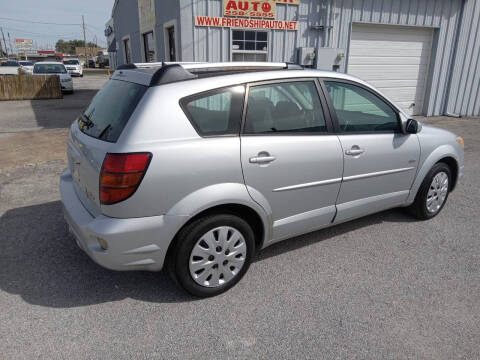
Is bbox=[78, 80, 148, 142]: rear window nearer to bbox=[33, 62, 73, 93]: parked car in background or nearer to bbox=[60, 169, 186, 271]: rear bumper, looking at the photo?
bbox=[60, 169, 186, 271]: rear bumper

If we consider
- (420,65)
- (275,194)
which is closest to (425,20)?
(420,65)

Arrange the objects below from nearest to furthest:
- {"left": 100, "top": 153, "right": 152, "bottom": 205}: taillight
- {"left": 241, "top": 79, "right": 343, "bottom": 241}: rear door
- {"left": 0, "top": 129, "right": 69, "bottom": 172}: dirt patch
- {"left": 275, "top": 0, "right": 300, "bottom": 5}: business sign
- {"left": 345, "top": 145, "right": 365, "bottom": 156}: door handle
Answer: {"left": 100, "top": 153, "right": 152, "bottom": 205}: taillight → {"left": 241, "top": 79, "right": 343, "bottom": 241}: rear door → {"left": 345, "top": 145, "right": 365, "bottom": 156}: door handle → {"left": 0, "top": 129, "right": 69, "bottom": 172}: dirt patch → {"left": 275, "top": 0, "right": 300, "bottom": 5}: business sign

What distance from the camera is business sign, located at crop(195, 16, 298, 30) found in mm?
8273

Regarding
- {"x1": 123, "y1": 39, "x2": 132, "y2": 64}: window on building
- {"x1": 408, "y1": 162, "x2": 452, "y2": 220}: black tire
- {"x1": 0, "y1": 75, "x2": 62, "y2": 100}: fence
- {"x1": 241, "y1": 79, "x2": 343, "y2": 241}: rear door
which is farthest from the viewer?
{"x1": 123, "y1": 39, "x2": 132, "y2": 64}: window on building

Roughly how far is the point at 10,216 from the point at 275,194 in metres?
3.25

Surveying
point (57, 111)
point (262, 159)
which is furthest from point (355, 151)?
point (57, 111)

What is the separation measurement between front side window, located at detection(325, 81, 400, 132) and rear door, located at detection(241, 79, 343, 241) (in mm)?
195

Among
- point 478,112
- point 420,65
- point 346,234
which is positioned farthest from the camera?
point 478,112

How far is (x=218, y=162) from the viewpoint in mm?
2602

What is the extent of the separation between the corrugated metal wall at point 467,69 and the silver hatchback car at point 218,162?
378 inches

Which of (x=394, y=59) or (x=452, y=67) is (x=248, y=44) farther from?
(x=452, y=67)

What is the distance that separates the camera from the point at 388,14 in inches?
393

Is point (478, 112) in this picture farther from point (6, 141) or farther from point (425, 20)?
point (6, 141)

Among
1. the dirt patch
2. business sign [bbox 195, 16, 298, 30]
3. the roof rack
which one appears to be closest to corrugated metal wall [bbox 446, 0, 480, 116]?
business sign [bbox 195, 16, 298, 30]
